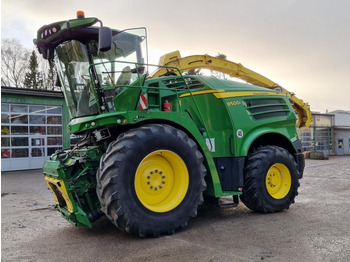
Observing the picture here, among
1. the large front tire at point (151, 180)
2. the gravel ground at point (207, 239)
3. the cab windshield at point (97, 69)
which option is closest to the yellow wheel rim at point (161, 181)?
the large front tire at point (151, 180)

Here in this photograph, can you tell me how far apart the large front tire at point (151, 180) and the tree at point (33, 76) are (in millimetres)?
31318

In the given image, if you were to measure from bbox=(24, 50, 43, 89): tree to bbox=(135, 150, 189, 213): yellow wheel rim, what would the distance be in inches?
1231

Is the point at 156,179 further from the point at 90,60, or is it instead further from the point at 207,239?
the point at 90,60

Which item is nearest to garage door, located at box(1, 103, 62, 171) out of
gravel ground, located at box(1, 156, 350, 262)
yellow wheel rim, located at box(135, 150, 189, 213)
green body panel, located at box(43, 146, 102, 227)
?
gravel ground, located at box(1, 156, 350, 262)

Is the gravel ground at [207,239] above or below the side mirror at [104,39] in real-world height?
below

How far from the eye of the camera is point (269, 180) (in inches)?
231

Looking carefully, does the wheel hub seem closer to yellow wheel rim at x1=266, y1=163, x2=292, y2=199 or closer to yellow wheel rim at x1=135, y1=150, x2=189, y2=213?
yellow wheel rim at x1=135, y1=150, x2=189, y2=213

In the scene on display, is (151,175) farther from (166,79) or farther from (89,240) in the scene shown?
(166,79)

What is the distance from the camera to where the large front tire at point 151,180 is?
13.3ft

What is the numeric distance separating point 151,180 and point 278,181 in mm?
2659

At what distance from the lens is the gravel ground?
3727 mm

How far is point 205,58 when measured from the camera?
774 cm

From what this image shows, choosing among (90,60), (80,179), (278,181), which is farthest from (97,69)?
(278,181)

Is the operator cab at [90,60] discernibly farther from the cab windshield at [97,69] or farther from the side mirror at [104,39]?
the side mirror at [104,39]
